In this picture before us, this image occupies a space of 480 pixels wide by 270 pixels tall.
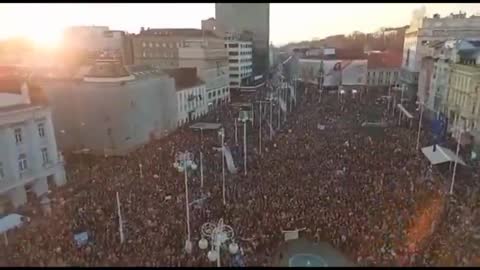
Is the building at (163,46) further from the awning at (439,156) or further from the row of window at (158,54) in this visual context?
the awning at (439,156)

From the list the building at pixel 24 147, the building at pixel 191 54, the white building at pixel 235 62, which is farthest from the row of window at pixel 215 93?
the building at pixel 24 147

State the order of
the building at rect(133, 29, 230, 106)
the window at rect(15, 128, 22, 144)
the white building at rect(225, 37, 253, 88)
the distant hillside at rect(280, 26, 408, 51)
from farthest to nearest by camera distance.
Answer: the distant hillside at rect(280, 26, 408, 51), the white building at rect(225, 37, 253, 88), the building at rect(133, 29, 230, 106), the window at rect(15, 128, 22, 144)

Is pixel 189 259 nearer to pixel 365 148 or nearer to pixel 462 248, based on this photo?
pixel 462 248

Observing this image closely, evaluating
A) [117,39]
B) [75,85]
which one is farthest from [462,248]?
[117,39]

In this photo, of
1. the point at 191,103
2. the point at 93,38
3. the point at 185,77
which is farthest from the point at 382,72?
the point at 93,38

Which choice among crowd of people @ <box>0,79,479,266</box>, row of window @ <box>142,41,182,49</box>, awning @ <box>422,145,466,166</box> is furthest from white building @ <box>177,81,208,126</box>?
awning @ <box>422,145,466,166</box>

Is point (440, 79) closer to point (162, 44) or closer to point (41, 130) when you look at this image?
point (41, 130)

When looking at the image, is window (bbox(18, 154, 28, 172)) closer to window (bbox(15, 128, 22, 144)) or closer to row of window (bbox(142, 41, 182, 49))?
window (bbox(15, 128, 22, 144))
